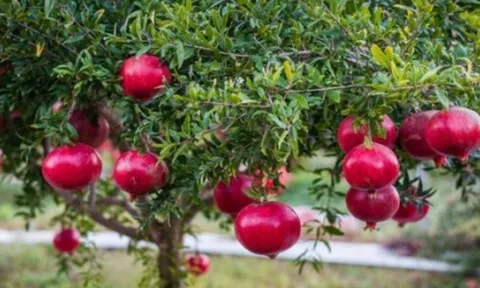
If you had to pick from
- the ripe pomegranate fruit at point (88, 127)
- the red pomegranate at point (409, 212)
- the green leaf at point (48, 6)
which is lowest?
the red pomegranate at point (409, 212)

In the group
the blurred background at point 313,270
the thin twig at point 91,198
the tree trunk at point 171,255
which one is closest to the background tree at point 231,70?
the thin twig at point 91,198

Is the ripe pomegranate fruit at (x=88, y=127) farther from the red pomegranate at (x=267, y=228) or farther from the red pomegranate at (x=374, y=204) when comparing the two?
the red pomegranate at (x=374, y=204)

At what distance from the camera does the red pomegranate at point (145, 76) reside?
4.35ft

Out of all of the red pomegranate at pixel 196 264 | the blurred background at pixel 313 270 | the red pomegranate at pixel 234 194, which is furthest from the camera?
the blurred background at pixel 313 270

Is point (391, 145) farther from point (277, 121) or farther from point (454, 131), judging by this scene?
point (277, 121)

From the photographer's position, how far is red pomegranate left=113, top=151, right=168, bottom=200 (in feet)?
4.51

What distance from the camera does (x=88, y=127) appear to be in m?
1.60

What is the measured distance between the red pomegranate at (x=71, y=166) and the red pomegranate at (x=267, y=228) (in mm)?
318

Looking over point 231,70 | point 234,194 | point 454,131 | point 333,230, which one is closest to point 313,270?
point 333,230

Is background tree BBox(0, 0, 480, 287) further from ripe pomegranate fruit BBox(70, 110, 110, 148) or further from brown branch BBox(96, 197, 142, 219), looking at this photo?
brown branch BBox(96, 197, 142, 219)

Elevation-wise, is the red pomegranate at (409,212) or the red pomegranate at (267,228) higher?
the red pomegranate at (409,212)

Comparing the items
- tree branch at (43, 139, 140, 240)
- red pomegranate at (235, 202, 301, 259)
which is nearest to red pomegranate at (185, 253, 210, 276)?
tree branch at (43, 139, 140, 240)

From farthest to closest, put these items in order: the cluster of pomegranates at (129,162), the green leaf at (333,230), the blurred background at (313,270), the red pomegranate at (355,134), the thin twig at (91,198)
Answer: the blurred background at (313,270) → the thin twig at (91,198) → the green leaf at (333,230) → the cluster of pomegranates at (129,162) → the red pomegranate at (355,134)

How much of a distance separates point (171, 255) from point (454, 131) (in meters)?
1.51
